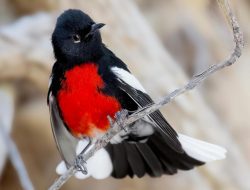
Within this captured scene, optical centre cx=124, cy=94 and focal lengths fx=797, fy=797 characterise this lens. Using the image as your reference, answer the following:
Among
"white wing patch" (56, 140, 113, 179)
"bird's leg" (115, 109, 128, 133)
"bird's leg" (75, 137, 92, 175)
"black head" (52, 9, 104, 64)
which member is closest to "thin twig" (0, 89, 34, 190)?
"white wing patch" (56, 140, 113, 179)

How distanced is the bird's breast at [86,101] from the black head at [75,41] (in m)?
0.04

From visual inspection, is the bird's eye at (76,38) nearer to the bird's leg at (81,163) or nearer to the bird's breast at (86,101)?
the bird's breast at (86,101)

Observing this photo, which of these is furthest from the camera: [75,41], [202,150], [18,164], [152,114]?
[18,164]

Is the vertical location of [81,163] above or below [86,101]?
below

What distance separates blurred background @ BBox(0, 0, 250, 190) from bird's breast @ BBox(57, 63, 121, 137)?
1.01 meters

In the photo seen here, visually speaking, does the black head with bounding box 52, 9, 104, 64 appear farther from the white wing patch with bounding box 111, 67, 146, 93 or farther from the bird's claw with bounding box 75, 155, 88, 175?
the bird's claw with bounding box 75, 155, 88, 175

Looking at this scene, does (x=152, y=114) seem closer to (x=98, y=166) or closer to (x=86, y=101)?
(x=86, y=101)

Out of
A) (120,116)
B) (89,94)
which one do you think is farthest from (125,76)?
(120,116)

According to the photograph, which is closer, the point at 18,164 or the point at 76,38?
the point at 76,38

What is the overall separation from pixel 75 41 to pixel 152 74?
1111 mm

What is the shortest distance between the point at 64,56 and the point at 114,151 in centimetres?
57

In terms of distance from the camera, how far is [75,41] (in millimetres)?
2957

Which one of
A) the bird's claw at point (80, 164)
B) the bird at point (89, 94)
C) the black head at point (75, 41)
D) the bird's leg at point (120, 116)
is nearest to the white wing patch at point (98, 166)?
the bird at point (89, 94)

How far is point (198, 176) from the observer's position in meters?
4.17
